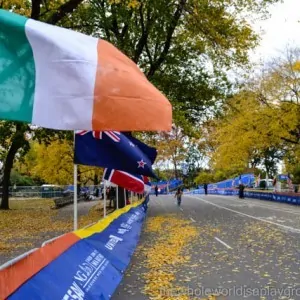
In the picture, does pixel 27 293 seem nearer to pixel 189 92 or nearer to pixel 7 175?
pixel 189 92

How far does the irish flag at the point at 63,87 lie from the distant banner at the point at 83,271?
5.51 ft

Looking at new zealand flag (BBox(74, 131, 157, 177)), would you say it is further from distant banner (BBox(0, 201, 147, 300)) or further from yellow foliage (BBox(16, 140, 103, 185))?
yellow foliage (BBox(16, 140, 103, 185))

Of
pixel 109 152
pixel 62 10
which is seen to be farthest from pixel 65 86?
pixel 62 10

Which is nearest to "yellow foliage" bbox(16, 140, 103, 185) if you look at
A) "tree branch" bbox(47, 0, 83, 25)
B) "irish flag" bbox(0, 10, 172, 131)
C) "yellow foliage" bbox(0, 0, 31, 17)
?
"yellow foliage" bbox(0, 0, 31, 17)

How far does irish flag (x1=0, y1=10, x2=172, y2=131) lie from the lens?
3.25 meters

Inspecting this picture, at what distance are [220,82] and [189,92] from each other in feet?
8.01

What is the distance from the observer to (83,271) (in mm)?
5770

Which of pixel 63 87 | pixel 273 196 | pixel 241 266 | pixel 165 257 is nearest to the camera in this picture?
pixel 63 87

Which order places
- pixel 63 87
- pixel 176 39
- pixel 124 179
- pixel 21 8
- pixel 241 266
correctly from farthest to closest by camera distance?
1. pixel 176 39
2. pixel 21 8
3. pixel 124 179
4. pixel 241 266
5. pixel 63 87

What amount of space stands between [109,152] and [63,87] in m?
4.51

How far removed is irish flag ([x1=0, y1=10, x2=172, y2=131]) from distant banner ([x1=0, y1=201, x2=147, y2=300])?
1.68 meters

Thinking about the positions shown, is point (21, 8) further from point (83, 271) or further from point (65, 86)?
point (65, 86)

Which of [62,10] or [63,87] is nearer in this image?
[63,87]

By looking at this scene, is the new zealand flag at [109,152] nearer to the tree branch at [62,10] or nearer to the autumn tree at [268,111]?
the tree branch at [62,10]
